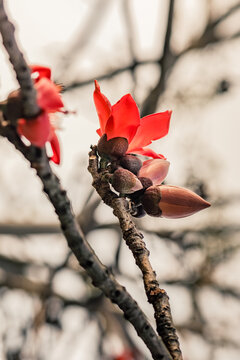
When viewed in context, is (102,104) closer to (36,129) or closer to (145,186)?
(145,186)

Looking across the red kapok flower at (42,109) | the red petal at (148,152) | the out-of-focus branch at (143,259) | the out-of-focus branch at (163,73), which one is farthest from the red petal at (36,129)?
the out-of-focus branch at (163,73)

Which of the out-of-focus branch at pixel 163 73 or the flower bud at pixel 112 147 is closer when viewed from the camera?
the flower bud at pixel 112 147

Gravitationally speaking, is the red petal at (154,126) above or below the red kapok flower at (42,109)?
above

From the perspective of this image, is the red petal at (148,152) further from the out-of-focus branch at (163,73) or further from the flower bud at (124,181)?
the out-of-focus branch at (163,73)

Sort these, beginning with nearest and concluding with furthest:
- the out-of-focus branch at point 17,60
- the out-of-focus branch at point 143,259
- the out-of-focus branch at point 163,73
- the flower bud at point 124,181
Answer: the out-of-focus branch at point 17,60 < the out-of-focus branch at point 143,259 < the flower bud at point 124,181 < the out-of-focus branch at point 163,73

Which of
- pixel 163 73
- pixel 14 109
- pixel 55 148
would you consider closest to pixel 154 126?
pixel 55 148

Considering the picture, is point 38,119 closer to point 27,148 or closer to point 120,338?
point 27,148

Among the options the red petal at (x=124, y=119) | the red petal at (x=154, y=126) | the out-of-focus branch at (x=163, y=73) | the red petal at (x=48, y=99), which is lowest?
the red petal at (x=48, y=99)
